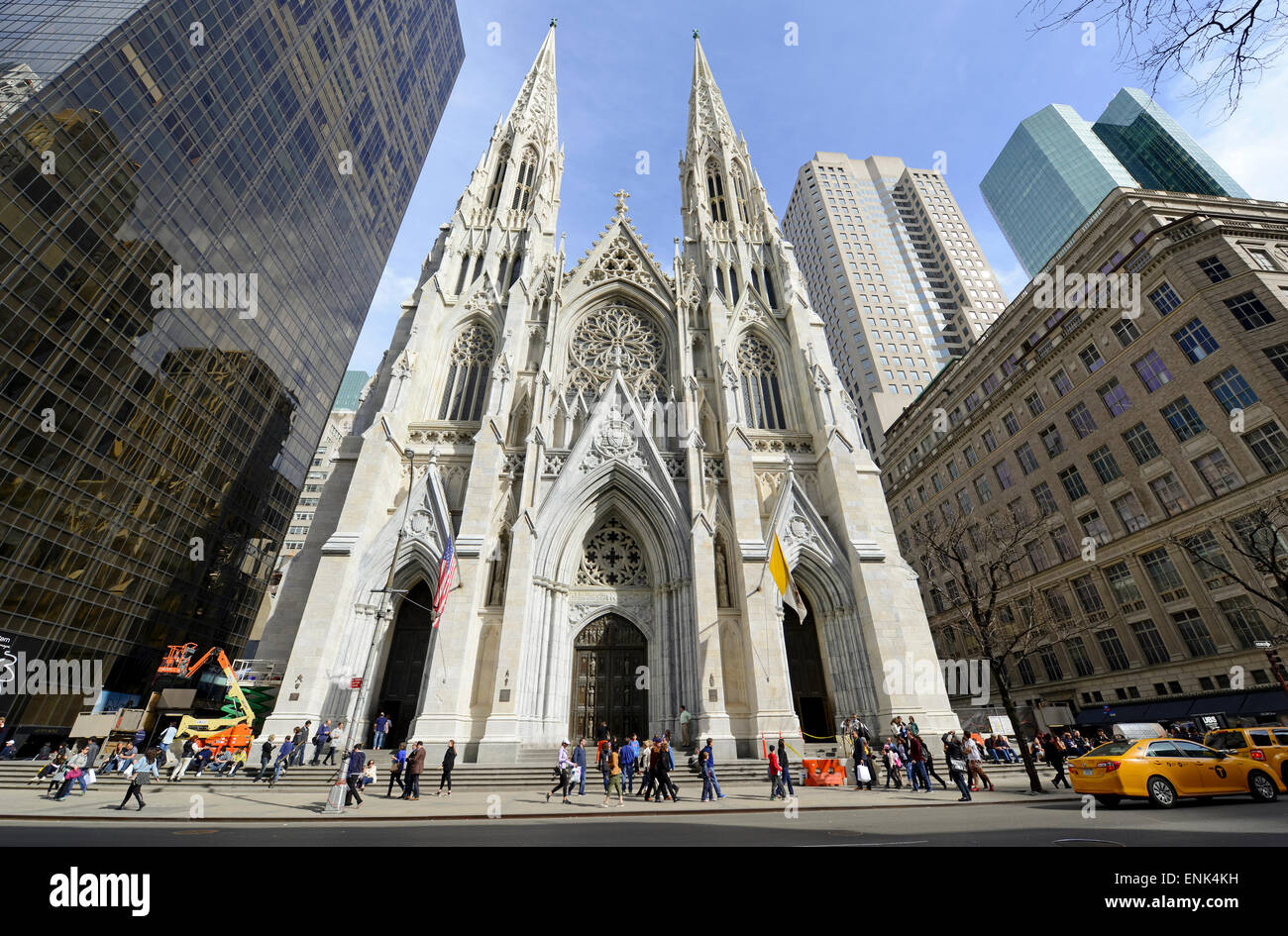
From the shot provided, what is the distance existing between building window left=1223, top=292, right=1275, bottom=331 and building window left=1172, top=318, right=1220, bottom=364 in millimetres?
1162

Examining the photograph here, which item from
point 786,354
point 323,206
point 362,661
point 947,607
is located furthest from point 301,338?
point 947,607

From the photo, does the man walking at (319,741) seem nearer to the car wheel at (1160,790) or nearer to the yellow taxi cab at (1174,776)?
the yellow taxi cab at (1174,776)

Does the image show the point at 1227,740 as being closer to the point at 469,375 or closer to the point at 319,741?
the point at 319,741

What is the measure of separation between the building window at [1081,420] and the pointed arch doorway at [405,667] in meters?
37.6

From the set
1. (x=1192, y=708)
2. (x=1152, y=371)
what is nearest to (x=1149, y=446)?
(x=1152, y=371)

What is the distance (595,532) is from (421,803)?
12642 mm

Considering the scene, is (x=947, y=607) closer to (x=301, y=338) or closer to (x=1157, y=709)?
(x=1157, y=709)

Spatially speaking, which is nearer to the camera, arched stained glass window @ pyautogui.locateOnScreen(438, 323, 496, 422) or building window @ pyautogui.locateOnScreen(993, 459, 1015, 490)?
arched stained glass window @ pyautogui.locateOnScreen(438, 323, 496, 422)

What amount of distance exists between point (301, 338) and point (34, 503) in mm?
22123

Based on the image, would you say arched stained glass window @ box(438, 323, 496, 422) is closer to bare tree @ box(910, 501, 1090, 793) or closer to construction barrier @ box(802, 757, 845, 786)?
construction barrier @ box(802, 757, 845, 786)

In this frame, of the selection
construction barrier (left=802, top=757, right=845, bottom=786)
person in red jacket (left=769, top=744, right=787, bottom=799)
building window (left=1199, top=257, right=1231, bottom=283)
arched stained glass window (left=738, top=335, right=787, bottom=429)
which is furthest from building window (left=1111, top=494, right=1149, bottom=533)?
person in red jacket (left=769, top=744, right=787, bottom=799)

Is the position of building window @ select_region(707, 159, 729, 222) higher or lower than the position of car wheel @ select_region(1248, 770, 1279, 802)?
higher

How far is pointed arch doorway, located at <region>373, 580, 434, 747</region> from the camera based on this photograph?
1964 cm

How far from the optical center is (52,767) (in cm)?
1492
